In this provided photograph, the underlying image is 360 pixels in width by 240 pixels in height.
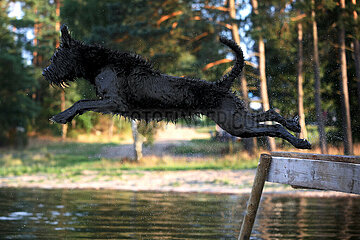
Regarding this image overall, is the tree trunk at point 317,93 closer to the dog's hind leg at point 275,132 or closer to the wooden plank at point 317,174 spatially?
the wooden plank at point 317,174

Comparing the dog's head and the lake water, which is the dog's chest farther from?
the lake water

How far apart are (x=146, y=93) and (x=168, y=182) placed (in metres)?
14.1

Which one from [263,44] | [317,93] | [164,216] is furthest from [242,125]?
[263,44]

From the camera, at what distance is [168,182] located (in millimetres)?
18750

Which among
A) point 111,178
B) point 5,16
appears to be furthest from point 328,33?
point 5,16

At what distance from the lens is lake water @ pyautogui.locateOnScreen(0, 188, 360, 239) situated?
919 centimetres

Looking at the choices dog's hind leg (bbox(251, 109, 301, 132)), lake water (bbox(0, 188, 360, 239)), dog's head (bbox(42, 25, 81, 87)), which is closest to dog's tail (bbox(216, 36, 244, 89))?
dog's hind leg (bbox(251, 109, 301, 132))

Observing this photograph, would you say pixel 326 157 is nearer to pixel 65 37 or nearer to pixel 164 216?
pixel 65 37

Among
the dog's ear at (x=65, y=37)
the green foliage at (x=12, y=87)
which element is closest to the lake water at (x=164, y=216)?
the dog's ear at (x=65, y=37)

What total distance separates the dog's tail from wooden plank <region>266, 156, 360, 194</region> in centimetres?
117

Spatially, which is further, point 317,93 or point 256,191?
→ point 317,93

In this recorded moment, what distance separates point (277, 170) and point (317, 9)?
18532 millimetres

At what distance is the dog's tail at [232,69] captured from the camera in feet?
16.5

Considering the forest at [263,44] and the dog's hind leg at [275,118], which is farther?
the forest at [263,44]
